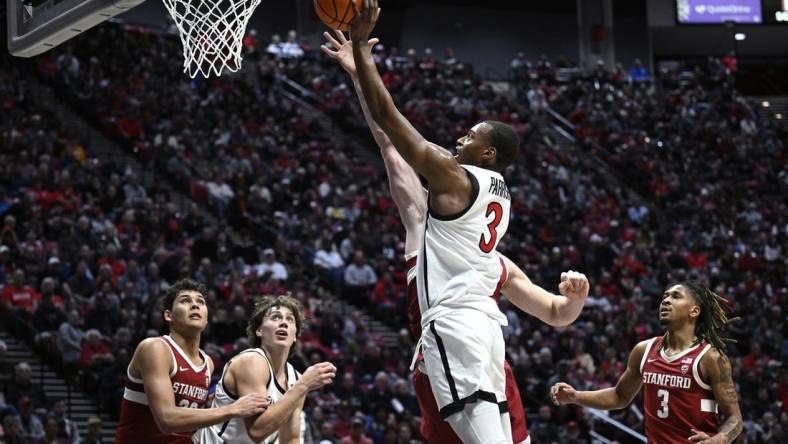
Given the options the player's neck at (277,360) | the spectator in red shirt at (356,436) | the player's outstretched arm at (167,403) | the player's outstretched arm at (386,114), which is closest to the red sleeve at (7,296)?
the spectator in red shirt at (356,436)

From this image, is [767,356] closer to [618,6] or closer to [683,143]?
[683,143]

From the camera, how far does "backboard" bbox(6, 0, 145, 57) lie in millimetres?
6004

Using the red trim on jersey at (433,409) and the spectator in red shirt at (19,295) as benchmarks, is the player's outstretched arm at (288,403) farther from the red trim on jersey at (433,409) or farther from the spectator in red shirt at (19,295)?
the spectator in red shirt at (19,295)

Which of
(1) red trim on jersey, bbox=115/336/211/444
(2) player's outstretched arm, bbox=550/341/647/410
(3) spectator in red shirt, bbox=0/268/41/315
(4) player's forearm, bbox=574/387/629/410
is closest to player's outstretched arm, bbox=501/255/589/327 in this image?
(2) player's outstretched arm, bbox=550/341/647/410

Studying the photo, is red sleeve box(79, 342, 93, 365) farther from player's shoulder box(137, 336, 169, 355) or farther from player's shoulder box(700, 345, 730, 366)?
player's shoulder box(700, 345, 730, 366)

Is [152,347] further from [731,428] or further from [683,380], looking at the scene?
[731,428]

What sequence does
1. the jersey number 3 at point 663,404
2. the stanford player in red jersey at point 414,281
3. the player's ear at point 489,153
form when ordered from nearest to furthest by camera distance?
the player's ear at point 489,153 < the stanford player in red jersey at point 414,281 < the jersey number 3 at point 663,404

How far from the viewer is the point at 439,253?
166 inches

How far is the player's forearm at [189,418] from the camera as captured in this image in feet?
16.4

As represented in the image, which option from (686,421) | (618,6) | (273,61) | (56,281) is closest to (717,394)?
(686,421)

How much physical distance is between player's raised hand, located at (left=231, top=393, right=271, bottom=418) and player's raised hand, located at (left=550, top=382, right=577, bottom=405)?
170cm

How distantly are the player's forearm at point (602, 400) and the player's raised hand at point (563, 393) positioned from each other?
17 cm

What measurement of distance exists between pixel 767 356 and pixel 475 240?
12585 mm

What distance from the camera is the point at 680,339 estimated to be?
6273 mm
